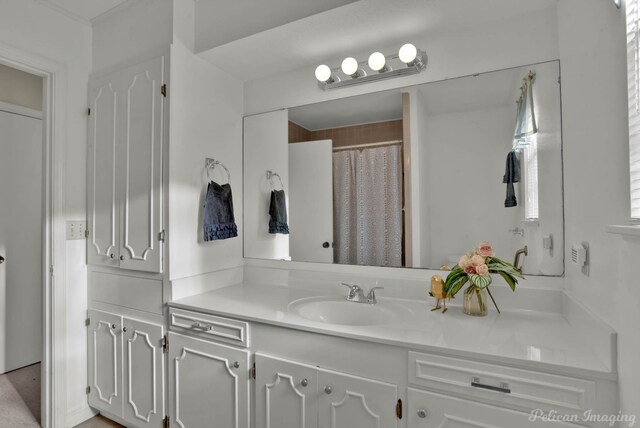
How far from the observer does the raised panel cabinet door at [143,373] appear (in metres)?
1.76

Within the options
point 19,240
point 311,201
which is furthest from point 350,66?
point 19,240

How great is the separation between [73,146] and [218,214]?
3.34 ft

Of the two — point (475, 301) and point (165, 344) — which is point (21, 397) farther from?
point (475, 301)

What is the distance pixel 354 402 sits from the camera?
121cm

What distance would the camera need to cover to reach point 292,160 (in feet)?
6.77

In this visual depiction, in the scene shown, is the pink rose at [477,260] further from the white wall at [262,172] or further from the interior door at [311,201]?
the white wall at [262,172]

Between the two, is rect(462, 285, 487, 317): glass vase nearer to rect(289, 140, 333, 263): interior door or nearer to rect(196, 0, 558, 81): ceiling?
rect(289, 140, 333, 263): interior door

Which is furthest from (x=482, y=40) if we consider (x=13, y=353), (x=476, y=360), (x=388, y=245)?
(x=13, y=353)

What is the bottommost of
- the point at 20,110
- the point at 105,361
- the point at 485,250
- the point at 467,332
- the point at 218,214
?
the point at 105,361

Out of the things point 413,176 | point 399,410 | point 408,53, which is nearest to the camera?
point 399,410

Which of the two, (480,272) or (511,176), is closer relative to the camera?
(480,272)

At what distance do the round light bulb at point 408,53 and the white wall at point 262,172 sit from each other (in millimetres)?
779

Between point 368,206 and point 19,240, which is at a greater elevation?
point 368,206

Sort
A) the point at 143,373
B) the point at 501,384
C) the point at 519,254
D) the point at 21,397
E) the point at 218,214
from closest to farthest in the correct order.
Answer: the point at 501,384
the point at 519,254
the point at 143,373
the point at 218,214
the point at 21,397
